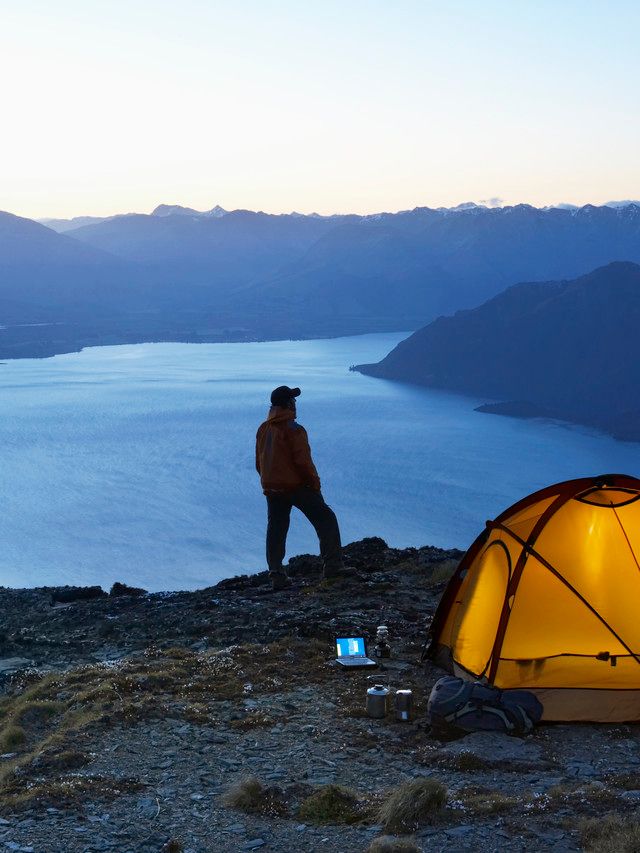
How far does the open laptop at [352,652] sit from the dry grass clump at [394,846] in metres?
2.94

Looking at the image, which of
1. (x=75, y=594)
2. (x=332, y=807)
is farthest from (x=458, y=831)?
(x=75, y=594)

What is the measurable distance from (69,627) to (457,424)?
12917 cm

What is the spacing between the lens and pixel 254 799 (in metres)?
4.99

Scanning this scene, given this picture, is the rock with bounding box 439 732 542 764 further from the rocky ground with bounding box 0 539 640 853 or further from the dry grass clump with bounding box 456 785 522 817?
the dry grass clump with bounding box 456 785 522 817

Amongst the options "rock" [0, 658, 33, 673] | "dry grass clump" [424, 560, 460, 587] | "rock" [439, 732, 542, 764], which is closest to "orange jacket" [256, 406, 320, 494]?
"dry grass clump" [424, 560, 460, 587]

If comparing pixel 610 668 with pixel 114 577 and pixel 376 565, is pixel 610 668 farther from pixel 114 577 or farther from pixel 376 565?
pixel 114 577

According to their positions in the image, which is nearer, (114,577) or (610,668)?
(610,668)

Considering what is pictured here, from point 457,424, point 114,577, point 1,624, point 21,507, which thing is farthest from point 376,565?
point 457,424

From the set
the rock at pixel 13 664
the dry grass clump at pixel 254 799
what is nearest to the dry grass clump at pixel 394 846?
the dry grass clump at pixel 254 799

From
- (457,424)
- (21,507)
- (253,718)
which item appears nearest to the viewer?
(253,718)

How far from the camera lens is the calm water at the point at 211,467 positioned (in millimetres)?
71875

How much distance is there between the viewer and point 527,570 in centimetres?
666

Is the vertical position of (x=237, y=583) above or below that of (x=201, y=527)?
above

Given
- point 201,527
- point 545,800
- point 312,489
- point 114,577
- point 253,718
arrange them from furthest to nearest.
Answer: point 201,527 → point 114,577 → point 312,489 → point 253,718 → point 545,800
